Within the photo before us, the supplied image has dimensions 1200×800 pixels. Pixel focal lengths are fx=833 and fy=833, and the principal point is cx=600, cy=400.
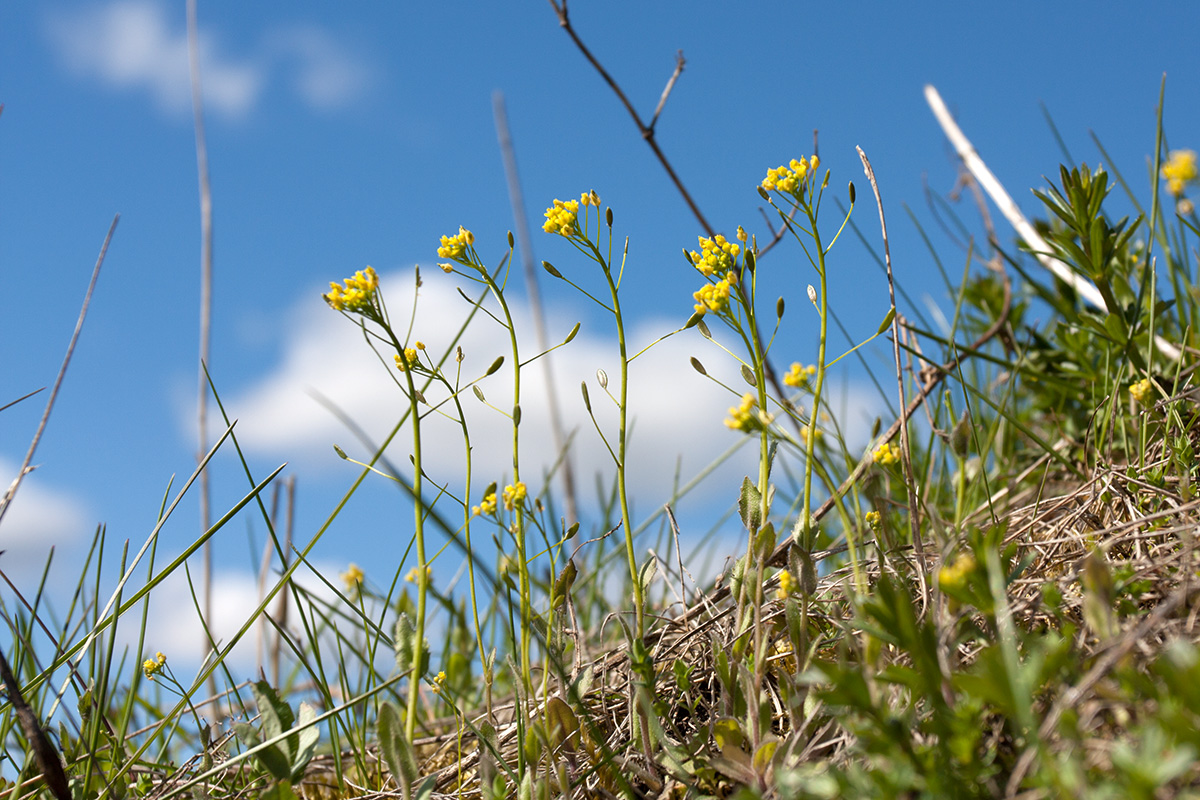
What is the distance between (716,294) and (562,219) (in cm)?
28

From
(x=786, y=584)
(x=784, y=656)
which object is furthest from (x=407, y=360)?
(x=784, y=656)

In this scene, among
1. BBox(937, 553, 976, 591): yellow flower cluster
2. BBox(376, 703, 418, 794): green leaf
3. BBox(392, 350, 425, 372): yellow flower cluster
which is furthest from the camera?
BBox(392, 350, 425, 372): yellow flower cluster

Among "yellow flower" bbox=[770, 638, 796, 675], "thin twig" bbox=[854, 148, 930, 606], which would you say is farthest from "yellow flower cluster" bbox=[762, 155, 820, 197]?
"yellow flower" bbox=[770, 638, 796, 675]

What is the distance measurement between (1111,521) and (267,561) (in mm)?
2302

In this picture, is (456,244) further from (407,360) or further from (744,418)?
(744,418)

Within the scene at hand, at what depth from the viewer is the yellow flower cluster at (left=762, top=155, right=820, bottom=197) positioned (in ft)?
4.42

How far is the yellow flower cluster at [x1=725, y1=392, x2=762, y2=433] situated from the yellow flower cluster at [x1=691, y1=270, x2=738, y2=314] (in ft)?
0.55

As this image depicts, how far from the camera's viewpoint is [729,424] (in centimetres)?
119

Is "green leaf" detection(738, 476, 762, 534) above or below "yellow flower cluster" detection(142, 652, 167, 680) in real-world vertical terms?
below

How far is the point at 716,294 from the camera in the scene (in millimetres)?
1275

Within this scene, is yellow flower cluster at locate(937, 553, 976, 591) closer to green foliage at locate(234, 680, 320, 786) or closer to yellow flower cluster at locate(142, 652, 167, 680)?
green foliage at locate(234, 680, 320, 786)

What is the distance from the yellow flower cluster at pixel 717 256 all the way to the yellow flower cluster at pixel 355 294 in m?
0.51

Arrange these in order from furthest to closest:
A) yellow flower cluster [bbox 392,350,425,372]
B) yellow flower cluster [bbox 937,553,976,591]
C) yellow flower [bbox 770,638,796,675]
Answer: yellow flower [bbox 770,638,796,675], yellow flower cluster [bbox 392,350,425,372], yellow flower cluster [bbox 937,553,976,591]

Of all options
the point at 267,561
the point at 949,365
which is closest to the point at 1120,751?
the point at 949,365
